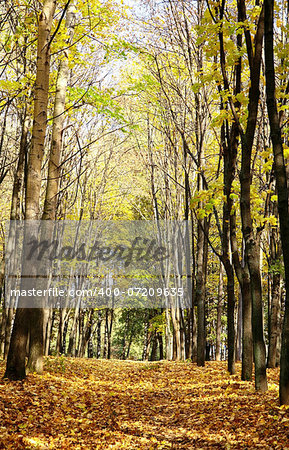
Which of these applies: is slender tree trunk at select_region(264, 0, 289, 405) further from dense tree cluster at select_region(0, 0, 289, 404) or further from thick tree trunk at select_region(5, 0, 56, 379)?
thick tree trunk at select_region(5, 0, 56, 379)

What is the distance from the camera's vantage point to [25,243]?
23.0ft

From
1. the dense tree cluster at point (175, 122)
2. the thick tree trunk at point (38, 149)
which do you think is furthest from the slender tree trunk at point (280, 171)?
the thick tree trunk at point (38, 149)

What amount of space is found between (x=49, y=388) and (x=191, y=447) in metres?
3.12

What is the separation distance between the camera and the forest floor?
417cm

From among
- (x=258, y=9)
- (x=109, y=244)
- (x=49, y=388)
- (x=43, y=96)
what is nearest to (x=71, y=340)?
(x=109, y=244)

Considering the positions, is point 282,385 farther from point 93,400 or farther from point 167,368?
point 167,368

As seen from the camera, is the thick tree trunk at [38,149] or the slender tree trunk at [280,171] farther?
the thick tree trunk at [38,149]

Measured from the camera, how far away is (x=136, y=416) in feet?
18.8

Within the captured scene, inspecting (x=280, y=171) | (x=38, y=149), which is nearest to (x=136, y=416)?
(x=280, y=171)

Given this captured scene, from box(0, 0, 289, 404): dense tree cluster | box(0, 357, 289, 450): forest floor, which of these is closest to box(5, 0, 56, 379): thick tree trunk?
box(0, 0, 289, 404): dense tree cluster

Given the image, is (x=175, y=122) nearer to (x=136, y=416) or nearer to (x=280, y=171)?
(x=280, y=171)

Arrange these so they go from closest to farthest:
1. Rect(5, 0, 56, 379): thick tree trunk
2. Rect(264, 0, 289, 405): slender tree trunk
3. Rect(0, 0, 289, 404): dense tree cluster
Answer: Rect(264, 0, 289, 405): slender tree trunk → Rect(0, 0, 289, 404): dense tree cluster → Rect(5, 0, 56, 379): thick tree trunk

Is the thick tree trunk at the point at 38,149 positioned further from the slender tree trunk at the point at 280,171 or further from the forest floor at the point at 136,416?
the slender tree trunk at the point at 280,171

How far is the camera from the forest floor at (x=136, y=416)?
164 inches
